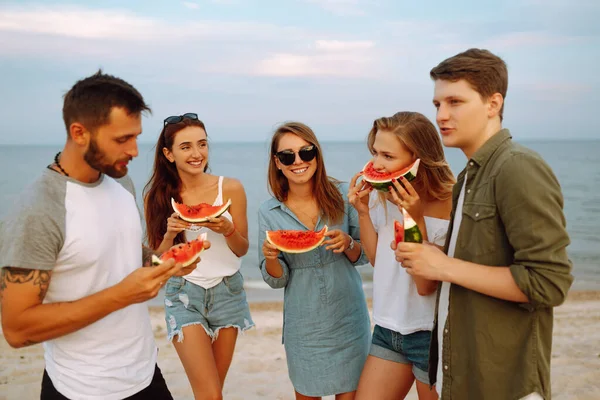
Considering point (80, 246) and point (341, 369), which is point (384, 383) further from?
point (80, 246)

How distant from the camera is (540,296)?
2.63 m

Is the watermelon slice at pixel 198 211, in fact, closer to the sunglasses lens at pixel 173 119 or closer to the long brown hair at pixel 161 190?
the long brown hair at pixel 161 190

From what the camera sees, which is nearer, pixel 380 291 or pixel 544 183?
pixel 544 183

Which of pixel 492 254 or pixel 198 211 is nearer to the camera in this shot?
pixel 492 254

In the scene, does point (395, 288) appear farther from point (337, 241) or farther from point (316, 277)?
point (316, 277)

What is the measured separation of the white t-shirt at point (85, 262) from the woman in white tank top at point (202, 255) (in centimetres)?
120

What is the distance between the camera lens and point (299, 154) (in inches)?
182

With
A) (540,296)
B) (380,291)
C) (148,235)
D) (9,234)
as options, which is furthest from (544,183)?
(148,235)

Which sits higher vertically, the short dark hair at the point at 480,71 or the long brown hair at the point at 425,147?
the short dark hair at the point at 480,71

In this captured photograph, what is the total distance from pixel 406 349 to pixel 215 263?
1.89 meters

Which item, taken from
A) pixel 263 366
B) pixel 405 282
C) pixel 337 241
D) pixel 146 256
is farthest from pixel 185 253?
pixel 263 366

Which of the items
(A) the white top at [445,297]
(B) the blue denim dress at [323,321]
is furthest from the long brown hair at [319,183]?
(A) the white top at [445,297]

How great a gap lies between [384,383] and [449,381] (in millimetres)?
993

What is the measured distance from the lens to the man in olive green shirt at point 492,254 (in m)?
2.62
